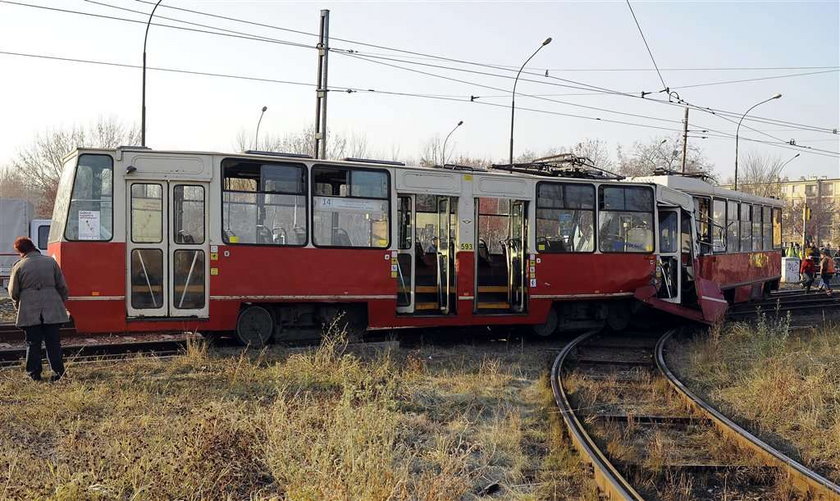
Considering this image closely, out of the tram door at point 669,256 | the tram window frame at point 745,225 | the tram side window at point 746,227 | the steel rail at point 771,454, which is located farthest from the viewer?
the tram side window at point 746,227

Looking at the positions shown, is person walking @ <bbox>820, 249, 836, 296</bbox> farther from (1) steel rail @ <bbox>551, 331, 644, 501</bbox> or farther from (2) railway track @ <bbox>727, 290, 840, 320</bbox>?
(1) steel rail @ <bbox>551, 331, 644, 501</bbox>

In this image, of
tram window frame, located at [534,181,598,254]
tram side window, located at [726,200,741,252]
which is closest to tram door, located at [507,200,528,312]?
tram window frame, located at [534,181,598,254]

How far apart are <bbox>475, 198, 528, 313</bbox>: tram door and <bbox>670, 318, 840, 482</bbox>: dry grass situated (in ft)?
9.56

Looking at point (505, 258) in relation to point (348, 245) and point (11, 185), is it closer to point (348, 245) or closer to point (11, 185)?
point (348, 245)

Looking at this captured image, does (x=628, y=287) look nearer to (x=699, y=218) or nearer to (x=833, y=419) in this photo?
(x=699, y=218)

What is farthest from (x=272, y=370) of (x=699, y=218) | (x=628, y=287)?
(x=699, y=218)

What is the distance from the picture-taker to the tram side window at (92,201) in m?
10.3

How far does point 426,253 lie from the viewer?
1312cm

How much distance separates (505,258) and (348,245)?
3635mm

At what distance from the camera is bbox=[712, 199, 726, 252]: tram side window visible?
17.6m

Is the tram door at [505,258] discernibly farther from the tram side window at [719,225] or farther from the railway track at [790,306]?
the railway track at [790,306]

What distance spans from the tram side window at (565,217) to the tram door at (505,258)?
0.37 metres

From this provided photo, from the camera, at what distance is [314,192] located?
37.2 feet

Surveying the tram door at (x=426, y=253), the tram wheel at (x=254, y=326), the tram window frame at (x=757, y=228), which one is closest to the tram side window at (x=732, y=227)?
the tram window frame at (x=757, y=228)
